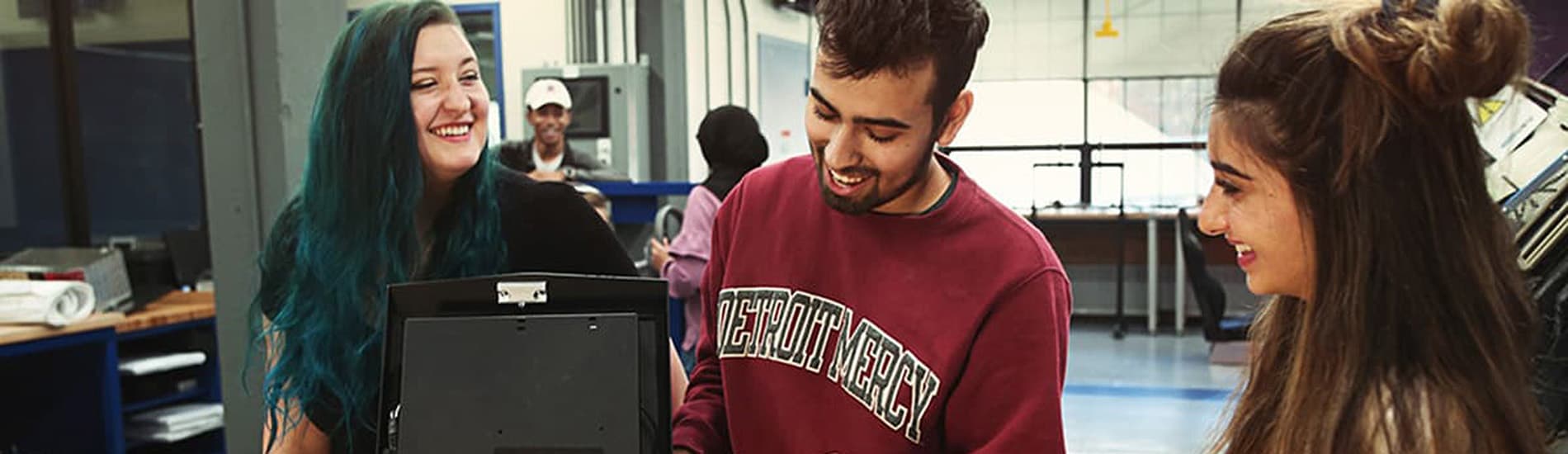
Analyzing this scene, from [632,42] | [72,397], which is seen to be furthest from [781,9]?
[72,397]

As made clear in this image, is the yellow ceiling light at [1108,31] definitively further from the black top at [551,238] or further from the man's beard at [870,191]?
the man's beard at [870,191]

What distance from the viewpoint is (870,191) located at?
1100mm

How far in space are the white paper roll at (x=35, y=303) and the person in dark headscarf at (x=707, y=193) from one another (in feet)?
5.68

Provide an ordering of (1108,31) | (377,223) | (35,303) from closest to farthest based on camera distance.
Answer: (377,223) → (35,303) → (1108,31)

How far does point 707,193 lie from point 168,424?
6.58 ft

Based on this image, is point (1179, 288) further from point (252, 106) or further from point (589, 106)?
point (252, 106)

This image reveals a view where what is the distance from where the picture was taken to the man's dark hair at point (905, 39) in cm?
105

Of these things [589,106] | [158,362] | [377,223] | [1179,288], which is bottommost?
[1179,288]

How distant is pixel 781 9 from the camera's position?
26.6 ft

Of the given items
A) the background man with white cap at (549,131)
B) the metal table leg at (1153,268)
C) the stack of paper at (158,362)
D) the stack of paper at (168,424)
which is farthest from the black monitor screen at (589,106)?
the metal table leg at (1153,268)

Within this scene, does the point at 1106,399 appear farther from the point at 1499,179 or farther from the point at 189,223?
the point at 189,223

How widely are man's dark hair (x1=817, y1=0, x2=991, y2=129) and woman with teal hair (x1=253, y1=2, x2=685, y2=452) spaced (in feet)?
1.57

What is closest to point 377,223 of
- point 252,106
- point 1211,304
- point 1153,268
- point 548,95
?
point 252,106

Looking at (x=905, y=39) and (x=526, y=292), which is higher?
(x=905, y=39)
